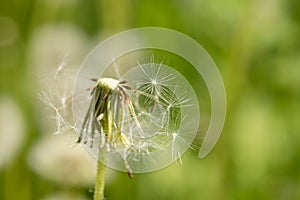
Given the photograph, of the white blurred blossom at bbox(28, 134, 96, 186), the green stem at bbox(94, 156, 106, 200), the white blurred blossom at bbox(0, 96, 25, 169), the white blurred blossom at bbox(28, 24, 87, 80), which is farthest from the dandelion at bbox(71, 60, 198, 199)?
the white blurred blossom at bbox(28, 24, 87, 80)

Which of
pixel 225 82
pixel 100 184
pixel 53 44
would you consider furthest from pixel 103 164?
pixel 53 44

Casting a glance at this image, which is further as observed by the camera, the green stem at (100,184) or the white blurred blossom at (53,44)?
the white blurred blossom at (53,44)

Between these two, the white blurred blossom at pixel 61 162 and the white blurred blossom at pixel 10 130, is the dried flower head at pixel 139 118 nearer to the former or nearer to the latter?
the white blurred blossom at pixel 61 162

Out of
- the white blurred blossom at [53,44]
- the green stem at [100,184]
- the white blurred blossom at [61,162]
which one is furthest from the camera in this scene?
the white blurred blossom at [53,44]

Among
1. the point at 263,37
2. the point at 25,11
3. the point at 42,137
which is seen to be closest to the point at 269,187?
the point at 263,37

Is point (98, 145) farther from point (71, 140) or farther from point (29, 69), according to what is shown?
point (29, 69)

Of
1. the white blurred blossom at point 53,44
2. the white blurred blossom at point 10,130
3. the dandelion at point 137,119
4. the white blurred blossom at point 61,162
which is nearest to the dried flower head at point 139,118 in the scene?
the dandelion at point 137,119

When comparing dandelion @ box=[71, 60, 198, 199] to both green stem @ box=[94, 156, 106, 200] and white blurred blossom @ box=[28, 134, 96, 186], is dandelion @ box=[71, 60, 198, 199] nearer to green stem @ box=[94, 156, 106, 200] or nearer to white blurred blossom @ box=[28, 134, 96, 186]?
green stem @ box=[94, 156, 106, 200]
